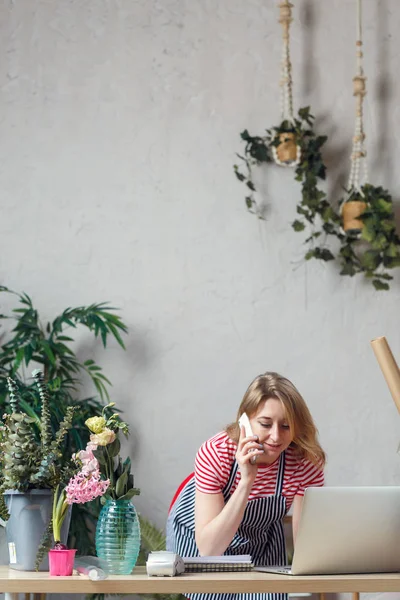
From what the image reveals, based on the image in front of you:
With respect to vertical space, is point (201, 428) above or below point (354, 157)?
below

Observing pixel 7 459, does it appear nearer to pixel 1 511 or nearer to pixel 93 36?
pixel 1 511

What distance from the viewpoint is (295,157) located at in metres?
3.56

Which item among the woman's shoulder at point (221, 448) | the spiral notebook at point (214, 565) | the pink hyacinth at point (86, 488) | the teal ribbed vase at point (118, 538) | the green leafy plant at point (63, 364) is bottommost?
the spiral notebook at point (214, 565)

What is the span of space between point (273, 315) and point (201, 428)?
575mm

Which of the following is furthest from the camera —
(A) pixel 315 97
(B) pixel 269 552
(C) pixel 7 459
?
(A) pixel 315 97

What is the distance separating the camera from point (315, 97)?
376cm

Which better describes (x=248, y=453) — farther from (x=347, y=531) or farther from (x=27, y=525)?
(x=27, y=525)

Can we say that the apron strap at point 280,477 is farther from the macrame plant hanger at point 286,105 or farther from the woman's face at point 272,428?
the macrame plant hanger at point 286,105

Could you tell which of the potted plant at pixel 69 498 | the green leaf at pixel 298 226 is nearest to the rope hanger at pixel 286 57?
the green leaf at pixel 298 226

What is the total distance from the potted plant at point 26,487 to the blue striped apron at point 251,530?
63 cm

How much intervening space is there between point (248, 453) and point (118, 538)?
1.35ft

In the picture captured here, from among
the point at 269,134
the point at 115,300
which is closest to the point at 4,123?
the point at 115,300

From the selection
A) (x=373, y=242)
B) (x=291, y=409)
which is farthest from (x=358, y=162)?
(x=291, y=409)

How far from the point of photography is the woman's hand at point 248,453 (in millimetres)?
2057
